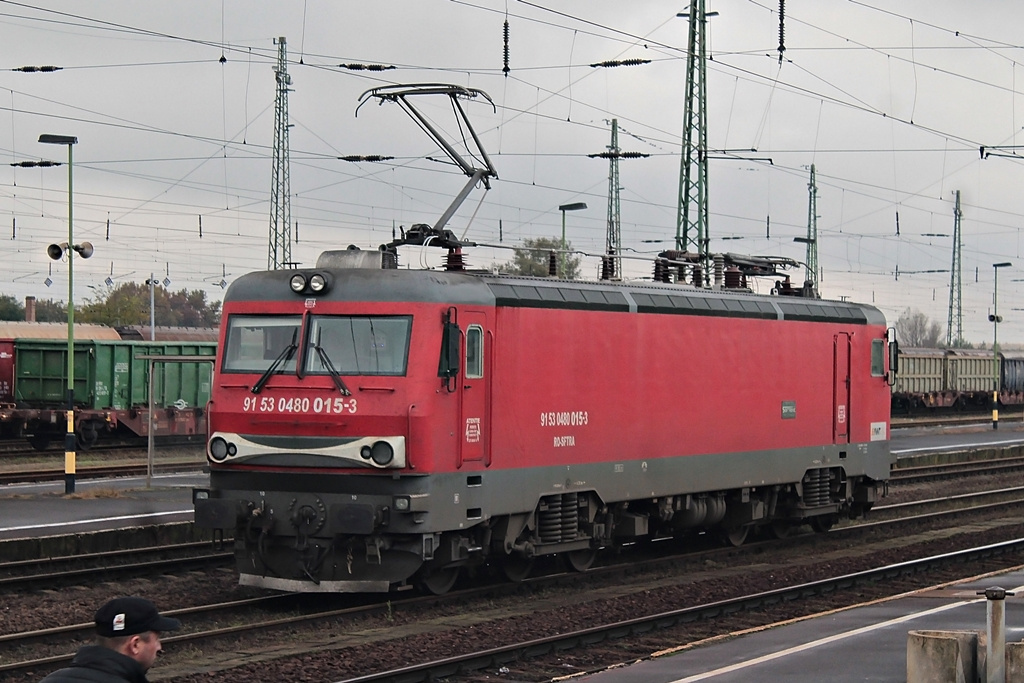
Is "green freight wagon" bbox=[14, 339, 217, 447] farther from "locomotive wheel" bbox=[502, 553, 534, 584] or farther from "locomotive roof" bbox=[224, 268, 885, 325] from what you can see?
"locomotive wheel" bbox=[502, 553, 534, 584]

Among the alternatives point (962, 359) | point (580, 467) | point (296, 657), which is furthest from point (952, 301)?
point (296, 657)

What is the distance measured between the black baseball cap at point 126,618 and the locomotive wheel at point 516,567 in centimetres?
1088

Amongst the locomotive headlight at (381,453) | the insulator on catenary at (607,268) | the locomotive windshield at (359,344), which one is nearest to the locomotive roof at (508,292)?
the locomotive windshield at (359,344)

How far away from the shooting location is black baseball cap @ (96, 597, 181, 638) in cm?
490

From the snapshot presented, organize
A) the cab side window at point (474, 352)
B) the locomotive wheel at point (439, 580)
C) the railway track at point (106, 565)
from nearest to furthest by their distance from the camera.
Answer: the cab side window at point (474, 352)
the locomotive wheel at point (439, 580)
the railway track at point (106, 565)

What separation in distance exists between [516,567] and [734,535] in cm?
524

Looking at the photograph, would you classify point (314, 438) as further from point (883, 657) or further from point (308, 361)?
point (883, 657)

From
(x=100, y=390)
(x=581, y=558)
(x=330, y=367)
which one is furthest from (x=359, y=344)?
(x=100, y=390)

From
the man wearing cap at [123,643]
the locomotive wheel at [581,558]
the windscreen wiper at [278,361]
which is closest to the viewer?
the man wearing cap at [123,643]

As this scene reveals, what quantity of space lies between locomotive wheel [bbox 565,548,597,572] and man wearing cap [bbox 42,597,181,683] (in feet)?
39.6

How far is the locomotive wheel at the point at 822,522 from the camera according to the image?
21.7 meters

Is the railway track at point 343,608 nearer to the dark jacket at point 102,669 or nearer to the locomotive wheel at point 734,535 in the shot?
the locomotive wheel at point 734,535

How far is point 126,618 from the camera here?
4.92m

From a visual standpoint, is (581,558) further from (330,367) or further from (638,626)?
(330,367)
